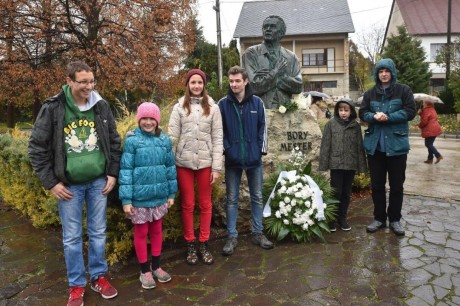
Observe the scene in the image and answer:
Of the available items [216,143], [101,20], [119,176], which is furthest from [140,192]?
[101,20]

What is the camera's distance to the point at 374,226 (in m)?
4.58

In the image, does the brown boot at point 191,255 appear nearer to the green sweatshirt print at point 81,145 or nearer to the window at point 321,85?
the green sweatshirt print at point 81,145

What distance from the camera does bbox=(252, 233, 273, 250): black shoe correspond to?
4191mm

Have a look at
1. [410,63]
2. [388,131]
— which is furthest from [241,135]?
[410,63]

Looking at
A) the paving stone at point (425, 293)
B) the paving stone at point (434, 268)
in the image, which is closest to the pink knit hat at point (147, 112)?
the paving stone at point (425, 293)

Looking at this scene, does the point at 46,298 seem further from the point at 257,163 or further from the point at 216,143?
the point at 257,163

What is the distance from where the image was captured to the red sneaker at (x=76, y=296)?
3.08 metres

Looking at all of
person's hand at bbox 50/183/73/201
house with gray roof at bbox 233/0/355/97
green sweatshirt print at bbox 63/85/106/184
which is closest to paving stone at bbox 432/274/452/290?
green sweatshirt print at bbox 63/85/106/184

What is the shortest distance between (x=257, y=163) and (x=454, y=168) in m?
6.96

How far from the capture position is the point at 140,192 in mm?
3244

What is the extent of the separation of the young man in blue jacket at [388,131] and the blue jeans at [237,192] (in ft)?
4.50

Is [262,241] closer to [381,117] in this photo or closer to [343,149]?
[343,149]

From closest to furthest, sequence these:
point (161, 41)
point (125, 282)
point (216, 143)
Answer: point (125, 282) < point (216, 143) < point (161, 41)

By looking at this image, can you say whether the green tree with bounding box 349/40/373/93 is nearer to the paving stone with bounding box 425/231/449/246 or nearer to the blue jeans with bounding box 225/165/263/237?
the paving stone with bounding box 425/231/449/246
